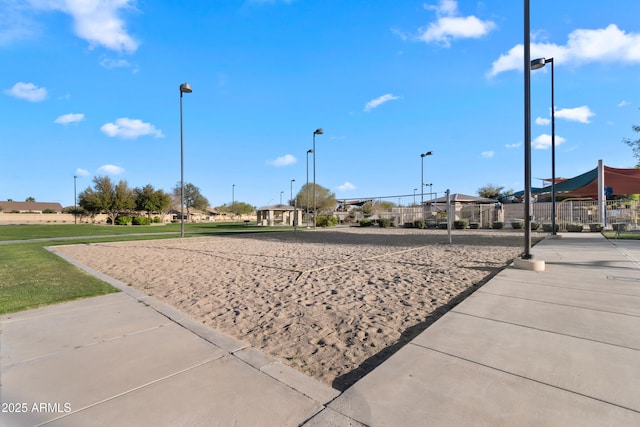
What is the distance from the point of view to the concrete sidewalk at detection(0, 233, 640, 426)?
215cm

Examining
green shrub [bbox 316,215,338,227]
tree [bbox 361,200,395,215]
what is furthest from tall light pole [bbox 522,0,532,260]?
tree [bbox 361,200,395,215]

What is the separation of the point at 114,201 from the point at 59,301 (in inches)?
2035

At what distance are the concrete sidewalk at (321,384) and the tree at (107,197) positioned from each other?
52117 millimetres

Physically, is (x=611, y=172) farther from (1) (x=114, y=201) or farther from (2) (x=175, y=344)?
(1) (x=114, y=201)

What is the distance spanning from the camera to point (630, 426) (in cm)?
198

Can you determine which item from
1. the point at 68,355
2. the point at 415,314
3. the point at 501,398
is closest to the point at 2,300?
the point at 68,355

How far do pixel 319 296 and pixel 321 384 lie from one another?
2865mm

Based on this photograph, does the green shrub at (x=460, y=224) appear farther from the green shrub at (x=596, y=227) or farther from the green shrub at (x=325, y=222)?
the green shrub at (x=325, y=222)

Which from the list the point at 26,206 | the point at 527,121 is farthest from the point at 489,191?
the point at 26,206

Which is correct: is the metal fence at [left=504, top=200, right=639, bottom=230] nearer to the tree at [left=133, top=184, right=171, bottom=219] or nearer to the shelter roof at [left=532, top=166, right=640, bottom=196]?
the shelter roof at [left=532, top=166, right=640, bottom=196]

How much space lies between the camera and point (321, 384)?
2.62 meters

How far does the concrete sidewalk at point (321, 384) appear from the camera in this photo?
7.06 ft

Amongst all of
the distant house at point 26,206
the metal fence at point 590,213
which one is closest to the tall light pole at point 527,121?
the metal fence at point 590,213

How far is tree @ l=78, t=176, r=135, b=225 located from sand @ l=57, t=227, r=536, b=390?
1790 inches
